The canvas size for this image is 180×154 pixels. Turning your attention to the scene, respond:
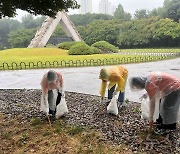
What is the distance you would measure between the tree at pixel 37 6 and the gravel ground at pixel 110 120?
2.11 metres

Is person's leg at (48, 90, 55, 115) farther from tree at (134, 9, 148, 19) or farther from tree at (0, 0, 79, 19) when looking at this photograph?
tree at (134, 9, 148, 19)

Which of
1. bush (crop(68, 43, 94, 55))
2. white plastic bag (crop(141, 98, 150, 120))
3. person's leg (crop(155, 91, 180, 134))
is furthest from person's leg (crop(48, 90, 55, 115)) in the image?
bush (crop(68, 43, 94, 55))

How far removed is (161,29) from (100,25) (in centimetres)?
1039

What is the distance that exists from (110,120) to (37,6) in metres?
2.52

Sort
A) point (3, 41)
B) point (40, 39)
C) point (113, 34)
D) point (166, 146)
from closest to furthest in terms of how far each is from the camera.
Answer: point (166, 146), point (40, 39), point (113, 34), point (3, 41)

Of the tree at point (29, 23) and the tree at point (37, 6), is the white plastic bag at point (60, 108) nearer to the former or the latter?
the tree at point (37, 6)

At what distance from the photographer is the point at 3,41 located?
184 feet

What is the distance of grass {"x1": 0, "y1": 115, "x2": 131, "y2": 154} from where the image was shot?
13.1 feet

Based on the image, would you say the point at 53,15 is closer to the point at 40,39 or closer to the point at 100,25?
the point at 40,39

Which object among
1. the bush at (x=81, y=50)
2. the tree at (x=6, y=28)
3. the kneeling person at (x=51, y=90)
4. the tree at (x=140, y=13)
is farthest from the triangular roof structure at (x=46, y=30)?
the tree at (x=140, y=13)

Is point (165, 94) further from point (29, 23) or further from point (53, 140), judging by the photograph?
point (29, 23)

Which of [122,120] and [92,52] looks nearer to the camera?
[122,120]

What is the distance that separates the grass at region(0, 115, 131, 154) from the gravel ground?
22 centimetres

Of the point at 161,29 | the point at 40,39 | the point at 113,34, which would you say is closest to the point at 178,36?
the point at 161,29
